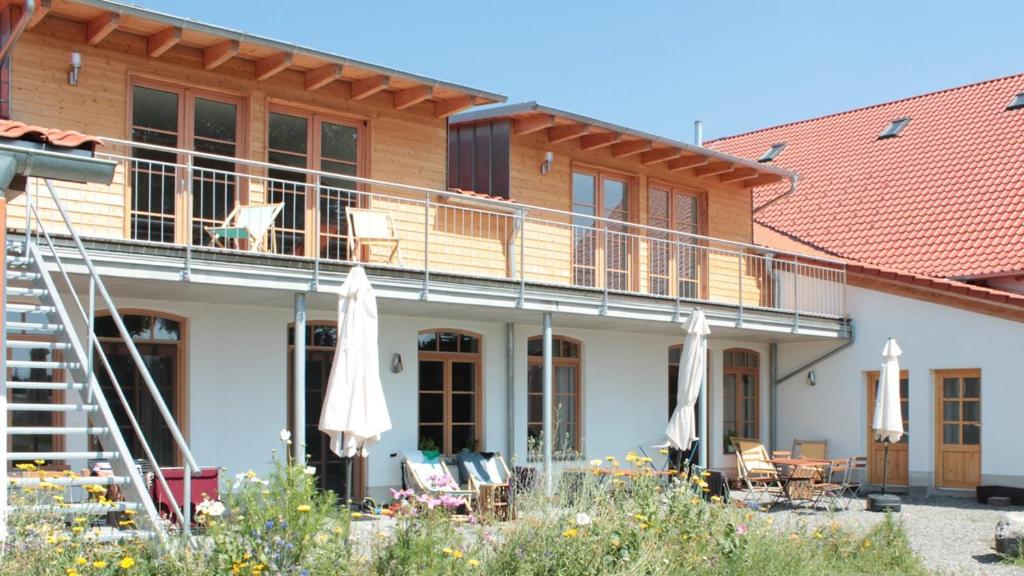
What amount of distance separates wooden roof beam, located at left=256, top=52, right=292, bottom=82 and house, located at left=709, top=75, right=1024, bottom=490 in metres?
9.85

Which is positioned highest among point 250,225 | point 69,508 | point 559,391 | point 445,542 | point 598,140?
point 598,140

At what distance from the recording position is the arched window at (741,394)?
65.3 feet

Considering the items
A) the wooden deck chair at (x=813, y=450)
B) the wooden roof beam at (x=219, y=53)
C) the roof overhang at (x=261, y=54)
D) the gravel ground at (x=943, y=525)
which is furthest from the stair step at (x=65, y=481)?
the wooden deck chair at (x=813, y=450)

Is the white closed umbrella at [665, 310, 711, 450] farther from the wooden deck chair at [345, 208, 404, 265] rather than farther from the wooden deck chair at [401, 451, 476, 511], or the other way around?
the wooden deck chair at [345, 208, 404, 265]

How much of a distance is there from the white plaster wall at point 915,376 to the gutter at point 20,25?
13001 mm

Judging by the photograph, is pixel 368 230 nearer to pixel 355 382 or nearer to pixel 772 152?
pixel 355 382

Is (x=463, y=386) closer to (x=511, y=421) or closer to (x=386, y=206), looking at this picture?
(x=511, y=421)

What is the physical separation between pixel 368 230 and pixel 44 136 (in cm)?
653

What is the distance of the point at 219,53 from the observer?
1286 cm

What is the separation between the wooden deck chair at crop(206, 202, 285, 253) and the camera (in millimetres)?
12695

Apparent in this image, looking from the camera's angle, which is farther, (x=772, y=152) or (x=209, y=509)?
(x=772, y=152)

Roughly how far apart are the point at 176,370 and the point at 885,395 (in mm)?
9407

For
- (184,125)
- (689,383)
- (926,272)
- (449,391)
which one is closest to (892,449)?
(926,272)

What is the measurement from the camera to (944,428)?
18047 millimetres
